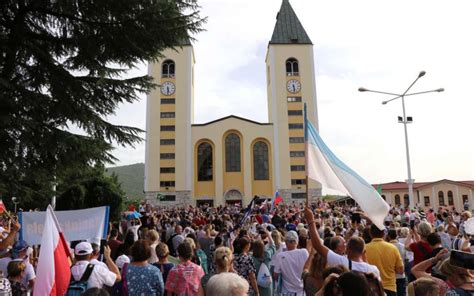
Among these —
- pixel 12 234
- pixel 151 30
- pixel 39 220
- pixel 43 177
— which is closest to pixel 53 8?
pixel 151 30

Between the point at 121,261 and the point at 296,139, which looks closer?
the point at 121,261

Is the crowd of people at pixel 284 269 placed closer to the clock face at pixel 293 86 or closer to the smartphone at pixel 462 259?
the smartphone at pixel 462 259

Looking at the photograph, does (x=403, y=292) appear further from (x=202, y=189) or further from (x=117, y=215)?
(x=202, y=189)

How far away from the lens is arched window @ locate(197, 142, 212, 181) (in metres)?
56.1

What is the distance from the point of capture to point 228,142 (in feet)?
187

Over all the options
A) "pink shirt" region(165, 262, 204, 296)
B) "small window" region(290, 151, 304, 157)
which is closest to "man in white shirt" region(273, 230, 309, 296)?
"pink shirt" region(165, 262, 204, 296)

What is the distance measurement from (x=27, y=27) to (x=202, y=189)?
46046 millimetres

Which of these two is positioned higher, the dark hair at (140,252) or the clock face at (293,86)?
the clock face at (293,86)

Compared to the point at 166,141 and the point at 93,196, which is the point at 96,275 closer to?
the point at 93,196

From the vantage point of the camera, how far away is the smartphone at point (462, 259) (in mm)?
3166

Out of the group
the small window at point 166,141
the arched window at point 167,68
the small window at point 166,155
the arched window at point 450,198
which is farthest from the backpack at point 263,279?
the arched window at point 450,198

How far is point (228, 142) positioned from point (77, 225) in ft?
166

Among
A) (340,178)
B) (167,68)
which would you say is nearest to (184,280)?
(340,178)

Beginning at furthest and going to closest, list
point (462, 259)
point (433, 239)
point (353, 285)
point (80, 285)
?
point (433, 239) < point (80, 285) < point (462, 259) < point (353, 285)
